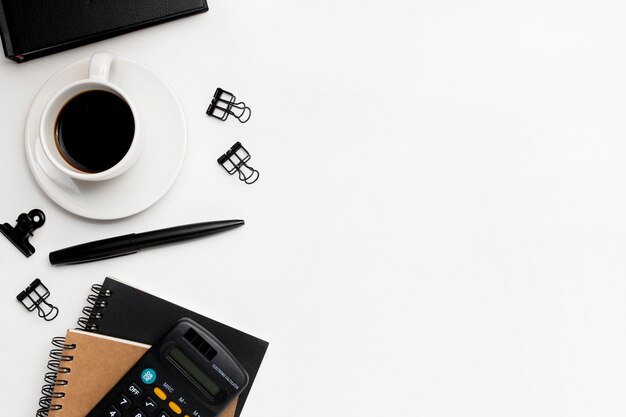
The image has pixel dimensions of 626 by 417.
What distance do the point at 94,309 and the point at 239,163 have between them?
27cm

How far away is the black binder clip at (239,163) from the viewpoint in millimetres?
845

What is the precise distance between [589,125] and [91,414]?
808 mm

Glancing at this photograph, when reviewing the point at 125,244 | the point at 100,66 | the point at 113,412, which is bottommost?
the point at 113,412

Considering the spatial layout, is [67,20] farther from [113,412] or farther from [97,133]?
[113,412]

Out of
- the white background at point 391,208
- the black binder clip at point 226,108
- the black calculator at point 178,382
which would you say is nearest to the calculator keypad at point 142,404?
the black calculator at point 178,382

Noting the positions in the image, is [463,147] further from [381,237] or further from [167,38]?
[167,38]

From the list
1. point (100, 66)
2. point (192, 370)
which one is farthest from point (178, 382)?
point (100, 66)

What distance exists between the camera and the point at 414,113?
886mm

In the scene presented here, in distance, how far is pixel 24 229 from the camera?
32.0 inches

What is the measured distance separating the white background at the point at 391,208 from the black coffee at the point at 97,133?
0.10 metres

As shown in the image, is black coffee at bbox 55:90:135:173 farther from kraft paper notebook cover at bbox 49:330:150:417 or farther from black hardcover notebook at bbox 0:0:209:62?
kraft paper notebook cover at bbox 49:330:150:417

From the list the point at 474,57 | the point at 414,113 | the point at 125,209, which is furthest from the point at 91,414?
the point at 474,57

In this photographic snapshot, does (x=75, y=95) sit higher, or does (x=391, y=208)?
(x=75, y=95)

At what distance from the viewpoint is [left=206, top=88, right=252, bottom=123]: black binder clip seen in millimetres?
842
